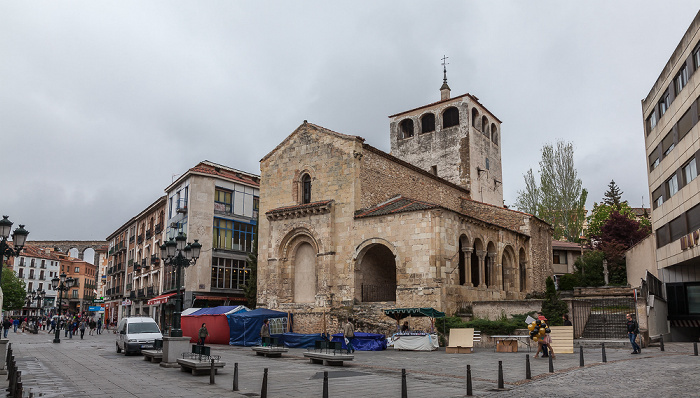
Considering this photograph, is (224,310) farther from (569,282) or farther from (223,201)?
(569,282)

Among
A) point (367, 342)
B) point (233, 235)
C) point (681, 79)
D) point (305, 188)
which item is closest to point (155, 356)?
point (367, 342)

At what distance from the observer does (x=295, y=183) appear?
2958cm

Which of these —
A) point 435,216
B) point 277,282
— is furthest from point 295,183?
point 435,216

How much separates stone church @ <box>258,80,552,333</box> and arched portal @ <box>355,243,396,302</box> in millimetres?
54

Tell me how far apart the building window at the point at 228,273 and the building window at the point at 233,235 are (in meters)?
0.98

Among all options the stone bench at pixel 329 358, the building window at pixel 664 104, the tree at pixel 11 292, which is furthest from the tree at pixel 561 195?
the tree at pixel 11 292

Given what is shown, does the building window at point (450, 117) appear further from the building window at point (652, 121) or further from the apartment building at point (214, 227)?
the apartment building at point (214, 227)

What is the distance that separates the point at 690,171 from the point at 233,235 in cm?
2815

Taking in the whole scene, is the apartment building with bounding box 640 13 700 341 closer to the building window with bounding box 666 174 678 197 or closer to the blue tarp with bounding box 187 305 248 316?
the building window with bounding box 666 174 678 197

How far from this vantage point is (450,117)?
1512 inches

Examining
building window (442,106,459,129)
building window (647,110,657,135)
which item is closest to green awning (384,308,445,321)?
building window (647,110,657,135)

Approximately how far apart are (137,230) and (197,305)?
632 inches

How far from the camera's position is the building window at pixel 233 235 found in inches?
1492

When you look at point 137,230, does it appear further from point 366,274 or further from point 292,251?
point 366,274
